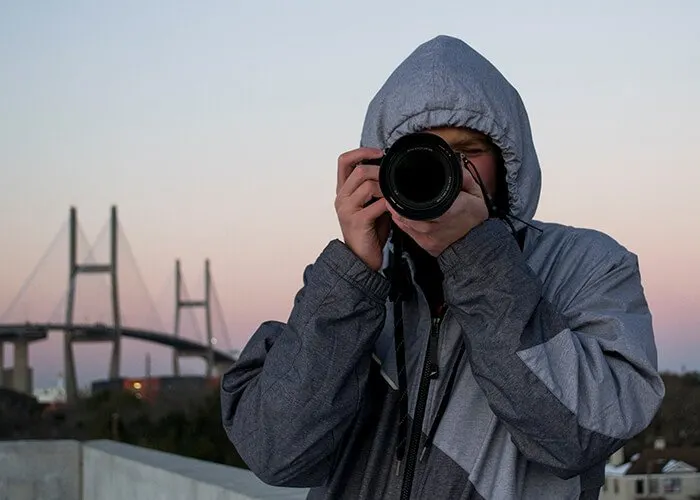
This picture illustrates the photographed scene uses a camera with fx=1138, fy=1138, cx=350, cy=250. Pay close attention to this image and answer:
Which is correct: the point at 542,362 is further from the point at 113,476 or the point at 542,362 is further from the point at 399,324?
the point at 113,476

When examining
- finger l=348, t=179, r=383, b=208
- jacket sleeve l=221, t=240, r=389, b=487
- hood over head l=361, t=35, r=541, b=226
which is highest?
hood over head l=361, t=35, r=541, b=226

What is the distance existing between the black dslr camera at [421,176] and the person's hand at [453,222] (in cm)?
1

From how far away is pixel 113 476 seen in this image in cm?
445

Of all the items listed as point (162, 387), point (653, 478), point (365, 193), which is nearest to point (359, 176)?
point (365, 193)

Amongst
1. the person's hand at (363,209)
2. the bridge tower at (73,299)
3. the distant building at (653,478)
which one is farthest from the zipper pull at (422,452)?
the bridge tower at (73,299)

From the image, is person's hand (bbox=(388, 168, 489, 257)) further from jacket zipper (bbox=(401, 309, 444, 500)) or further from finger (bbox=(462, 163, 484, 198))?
jacket zipper (bbox=(401, 309, 444, 500))

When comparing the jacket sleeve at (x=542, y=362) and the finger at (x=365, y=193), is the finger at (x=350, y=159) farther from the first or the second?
the jacket sleeve at (x=542, y=362)

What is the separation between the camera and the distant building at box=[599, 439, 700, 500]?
27.9 feet

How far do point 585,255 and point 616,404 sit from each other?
188mm

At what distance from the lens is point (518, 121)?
1.17 m

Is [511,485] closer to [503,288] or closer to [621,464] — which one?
[503,288]

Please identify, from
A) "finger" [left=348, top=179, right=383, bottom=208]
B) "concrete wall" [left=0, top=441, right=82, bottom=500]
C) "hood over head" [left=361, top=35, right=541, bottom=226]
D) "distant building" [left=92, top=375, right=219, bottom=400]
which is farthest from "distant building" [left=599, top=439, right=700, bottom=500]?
"distant building" [left=92, top=375, right=219, bottom=400]

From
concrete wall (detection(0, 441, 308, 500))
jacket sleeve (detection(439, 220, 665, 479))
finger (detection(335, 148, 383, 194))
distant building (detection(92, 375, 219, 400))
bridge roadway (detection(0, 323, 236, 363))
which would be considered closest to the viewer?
jacket sleeve (detection(439, 220, 665, 479))

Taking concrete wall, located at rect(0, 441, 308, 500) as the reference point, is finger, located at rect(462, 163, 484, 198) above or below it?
above
